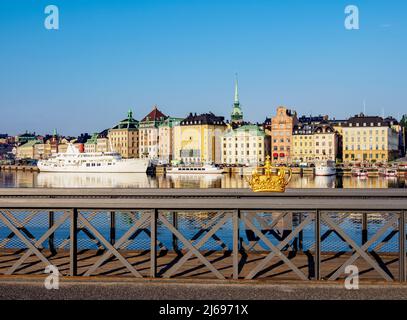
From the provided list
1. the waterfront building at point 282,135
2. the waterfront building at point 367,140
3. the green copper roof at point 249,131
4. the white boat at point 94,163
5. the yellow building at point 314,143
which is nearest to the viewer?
the white boat at point 94,163

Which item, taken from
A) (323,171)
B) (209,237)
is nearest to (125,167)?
(323,171)

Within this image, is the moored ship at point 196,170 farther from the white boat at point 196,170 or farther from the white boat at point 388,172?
the white boat at point 388,172

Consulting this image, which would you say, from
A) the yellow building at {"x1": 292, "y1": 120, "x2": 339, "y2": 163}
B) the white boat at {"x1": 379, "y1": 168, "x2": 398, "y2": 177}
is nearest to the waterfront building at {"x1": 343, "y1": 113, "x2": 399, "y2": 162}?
the yellow building at {"x1": 292, "y1": 120, "x2": 339, "y2": 163}

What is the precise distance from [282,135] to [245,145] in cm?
1096

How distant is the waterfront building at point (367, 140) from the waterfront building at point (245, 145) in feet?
71.9

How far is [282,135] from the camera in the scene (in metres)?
166

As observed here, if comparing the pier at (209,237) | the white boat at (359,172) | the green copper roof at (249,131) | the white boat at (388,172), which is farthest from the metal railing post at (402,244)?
the green copper roof at (249,131)

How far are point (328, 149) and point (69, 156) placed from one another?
62283 millimetres

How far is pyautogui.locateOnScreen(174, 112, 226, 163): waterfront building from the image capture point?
179500mm

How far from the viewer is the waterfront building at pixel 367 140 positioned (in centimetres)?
15500

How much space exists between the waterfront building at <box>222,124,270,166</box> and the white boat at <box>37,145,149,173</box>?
33082 millimetres

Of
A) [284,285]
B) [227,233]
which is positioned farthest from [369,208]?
[227,233]

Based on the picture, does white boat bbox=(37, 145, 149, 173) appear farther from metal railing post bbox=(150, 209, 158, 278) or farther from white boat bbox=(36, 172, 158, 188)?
metal railing post bbox=(150, 209, 158, 278)
